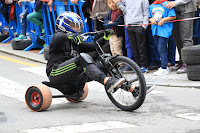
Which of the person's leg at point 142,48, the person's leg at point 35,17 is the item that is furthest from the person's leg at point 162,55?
the person's leg at point 35,17

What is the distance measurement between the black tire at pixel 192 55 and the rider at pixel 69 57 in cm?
237

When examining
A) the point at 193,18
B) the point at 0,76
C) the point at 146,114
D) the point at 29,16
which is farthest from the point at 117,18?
the point at 146,114

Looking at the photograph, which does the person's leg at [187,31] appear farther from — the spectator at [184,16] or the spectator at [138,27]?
the spectator at [138,27]

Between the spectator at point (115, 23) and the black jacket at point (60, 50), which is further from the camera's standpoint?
the spectator at point (115, 23)

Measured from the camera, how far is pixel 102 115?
5883 mm

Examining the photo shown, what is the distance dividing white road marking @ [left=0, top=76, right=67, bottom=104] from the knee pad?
1.30 m

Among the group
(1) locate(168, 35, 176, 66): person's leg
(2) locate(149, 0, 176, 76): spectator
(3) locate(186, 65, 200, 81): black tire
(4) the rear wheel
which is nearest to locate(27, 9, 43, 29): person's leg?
(1) locate(168, 35, 176, 66): person's leg

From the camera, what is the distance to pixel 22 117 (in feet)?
19.7

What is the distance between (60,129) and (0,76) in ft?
16.1

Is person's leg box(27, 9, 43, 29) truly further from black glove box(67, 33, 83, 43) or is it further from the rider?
black glove box(67, 33, 83, 43)

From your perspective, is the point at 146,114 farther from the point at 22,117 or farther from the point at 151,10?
the point at 151,10

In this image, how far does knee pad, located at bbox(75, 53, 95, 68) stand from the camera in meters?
5.86

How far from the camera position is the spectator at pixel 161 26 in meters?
9.04

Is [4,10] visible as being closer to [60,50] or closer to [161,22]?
[161,22]
